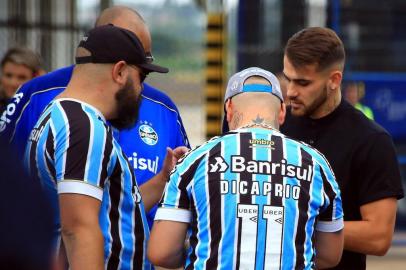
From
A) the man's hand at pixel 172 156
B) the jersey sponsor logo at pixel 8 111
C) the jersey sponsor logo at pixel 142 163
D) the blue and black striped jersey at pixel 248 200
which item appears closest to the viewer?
the blue and black striped jersey at pixel 248 200

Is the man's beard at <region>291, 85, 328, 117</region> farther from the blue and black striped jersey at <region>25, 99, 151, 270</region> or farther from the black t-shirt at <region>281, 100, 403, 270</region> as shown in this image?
the blue and black striped jersey at <region>25, 99, 151, 270</region>

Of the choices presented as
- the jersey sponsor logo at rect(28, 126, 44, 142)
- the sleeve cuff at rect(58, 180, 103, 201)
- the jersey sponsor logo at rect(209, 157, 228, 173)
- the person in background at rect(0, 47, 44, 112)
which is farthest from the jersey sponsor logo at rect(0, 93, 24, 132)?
the person in background at rect(0, 47, 44, 112)

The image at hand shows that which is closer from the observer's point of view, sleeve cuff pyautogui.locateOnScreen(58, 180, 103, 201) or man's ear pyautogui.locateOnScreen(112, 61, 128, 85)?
sleeve cuff pyautogui.locateOnScreen(58, 180, 103, 201)

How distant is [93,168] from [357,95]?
21.8 feet

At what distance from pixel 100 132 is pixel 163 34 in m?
37.8

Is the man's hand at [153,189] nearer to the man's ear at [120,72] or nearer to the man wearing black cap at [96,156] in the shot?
the man wearing black cap at [96,156]

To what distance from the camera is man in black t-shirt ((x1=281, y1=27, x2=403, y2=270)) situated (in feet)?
12.2

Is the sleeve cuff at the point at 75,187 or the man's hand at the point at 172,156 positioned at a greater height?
the man's hand at the point at 172,156

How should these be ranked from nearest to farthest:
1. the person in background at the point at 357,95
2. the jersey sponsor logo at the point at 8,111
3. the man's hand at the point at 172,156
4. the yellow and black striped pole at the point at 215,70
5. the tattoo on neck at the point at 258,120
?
the tattoo on neck at the point at 258,120 < the man's hand at the point at 172,156 < the jersey sponsor logo at the point at 8,111 < the person in background at the point at 357,95 < the yellow and black striped pole at the point at 215,70

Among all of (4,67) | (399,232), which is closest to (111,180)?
(4,67)

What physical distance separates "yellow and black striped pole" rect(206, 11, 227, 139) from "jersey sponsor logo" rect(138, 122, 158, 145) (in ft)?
19.6

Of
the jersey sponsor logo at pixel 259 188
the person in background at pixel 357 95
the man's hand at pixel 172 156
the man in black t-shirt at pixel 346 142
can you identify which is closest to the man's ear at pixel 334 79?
the man in black t-shirt at pixel 346 142

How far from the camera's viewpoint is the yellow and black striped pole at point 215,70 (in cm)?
1030

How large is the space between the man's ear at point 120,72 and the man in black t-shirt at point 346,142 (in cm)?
80
